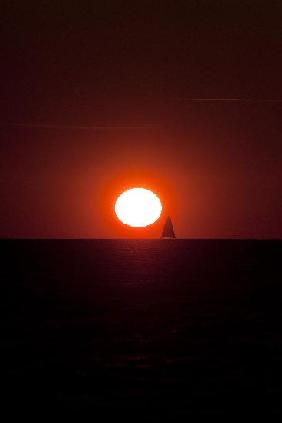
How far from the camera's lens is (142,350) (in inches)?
764

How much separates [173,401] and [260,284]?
1218 inches

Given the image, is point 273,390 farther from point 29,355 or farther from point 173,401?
point 29,355

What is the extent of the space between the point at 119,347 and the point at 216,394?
19.9 ft

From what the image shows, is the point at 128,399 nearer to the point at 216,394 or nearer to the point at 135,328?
the point at 216,394

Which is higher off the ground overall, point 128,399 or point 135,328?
point 135,328

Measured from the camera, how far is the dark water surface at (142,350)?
545 inches

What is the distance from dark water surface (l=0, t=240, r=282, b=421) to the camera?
13.8m

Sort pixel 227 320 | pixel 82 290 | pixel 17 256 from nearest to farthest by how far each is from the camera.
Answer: pixel 227 320
pixel 82 290
pixel 17 256

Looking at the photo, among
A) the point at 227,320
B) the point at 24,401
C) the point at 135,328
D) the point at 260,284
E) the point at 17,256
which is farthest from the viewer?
the point at 17,256

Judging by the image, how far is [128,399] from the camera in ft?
45.3

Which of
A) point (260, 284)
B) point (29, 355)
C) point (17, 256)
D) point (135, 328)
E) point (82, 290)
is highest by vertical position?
point (17, 256)

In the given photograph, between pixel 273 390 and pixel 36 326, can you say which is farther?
pixel 36 326

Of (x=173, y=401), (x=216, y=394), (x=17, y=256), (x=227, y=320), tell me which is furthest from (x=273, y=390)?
(x=17, y=256)

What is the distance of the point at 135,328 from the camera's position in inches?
922
